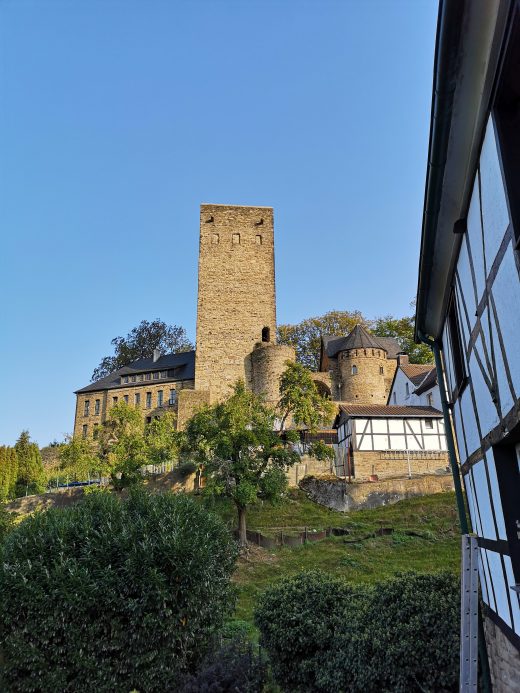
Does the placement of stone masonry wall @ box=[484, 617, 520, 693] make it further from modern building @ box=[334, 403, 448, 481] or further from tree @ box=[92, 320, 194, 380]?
tree @ box=[92, 320, 194, 380]

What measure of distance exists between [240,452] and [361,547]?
5643mm

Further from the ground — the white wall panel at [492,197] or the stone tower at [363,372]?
the stone tower at [363,372]

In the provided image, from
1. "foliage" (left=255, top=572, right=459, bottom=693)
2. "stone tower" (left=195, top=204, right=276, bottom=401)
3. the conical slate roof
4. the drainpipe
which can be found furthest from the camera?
the conical slate roof

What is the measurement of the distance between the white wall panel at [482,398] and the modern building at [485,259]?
13 millimetres

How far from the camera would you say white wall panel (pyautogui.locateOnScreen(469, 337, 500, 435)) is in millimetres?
4746

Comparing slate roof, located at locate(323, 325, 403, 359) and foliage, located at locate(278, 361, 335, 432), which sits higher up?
slate roof, located at locate(323, 325, 403, 359)

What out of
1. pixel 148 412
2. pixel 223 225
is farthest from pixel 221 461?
pixel 223 225

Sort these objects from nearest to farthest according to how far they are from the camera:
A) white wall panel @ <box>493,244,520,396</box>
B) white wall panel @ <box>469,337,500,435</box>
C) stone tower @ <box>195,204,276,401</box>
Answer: white wall panel @ <box>493,244,520,396</box> < white wall panel @ <box>469,337,500,435</box> < stone tower @ <box>195,204,276,401</box>

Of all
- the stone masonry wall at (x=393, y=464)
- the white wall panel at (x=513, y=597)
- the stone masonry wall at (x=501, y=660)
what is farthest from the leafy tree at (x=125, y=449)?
the white wall panel at (x=513, y=597)

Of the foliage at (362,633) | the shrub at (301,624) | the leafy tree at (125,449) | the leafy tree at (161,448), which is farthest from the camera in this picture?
the leafy tree at (161,448)

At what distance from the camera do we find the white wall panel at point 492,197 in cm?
359

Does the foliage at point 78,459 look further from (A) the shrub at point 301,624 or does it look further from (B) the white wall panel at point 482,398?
(B) the white wall panel at point 482,398

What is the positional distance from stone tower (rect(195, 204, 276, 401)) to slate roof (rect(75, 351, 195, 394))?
3071 mm

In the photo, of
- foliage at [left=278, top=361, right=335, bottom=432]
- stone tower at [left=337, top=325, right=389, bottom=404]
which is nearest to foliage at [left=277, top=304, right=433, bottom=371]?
stone tower at [left=337, top=325, right=389, bottom=404]
